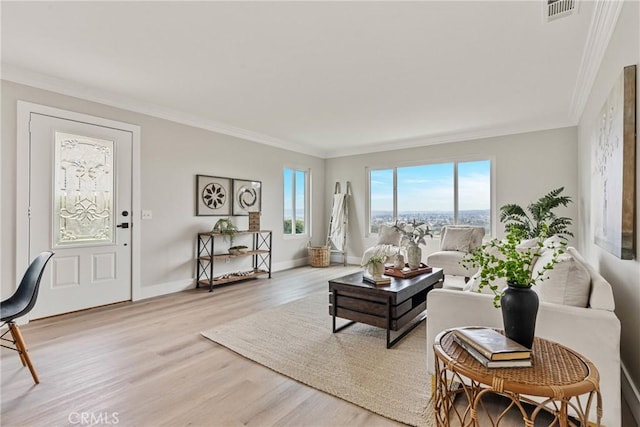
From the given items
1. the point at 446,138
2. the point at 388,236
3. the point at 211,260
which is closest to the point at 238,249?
the point at 211,260

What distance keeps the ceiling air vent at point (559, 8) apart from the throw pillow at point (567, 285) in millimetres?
1662

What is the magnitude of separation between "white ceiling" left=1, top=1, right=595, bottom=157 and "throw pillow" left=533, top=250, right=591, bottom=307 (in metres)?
1.74

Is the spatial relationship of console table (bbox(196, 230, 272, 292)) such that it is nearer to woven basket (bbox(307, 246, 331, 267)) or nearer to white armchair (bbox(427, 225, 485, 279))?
woven basket (bbox(307, 246, 331, 267))

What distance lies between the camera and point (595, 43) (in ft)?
8.56

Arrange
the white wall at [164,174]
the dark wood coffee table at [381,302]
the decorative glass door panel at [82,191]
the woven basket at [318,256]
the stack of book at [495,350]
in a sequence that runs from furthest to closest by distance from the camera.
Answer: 1. the woven basket at [318,256]
2. the decorative glass door panel at [82,191]
3. the white wall at [164,174]
4. the dark wood coffee table at [381,302]
5. the stack of book at [495,350]

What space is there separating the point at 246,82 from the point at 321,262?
3938 millimetres

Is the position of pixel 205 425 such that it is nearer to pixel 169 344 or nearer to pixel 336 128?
pixel 169 344

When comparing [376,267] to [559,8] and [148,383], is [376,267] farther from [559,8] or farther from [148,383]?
[559,8]

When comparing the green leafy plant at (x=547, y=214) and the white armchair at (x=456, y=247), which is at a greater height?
the green leafy plant at (x=547, y=214)

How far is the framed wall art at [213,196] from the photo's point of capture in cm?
490

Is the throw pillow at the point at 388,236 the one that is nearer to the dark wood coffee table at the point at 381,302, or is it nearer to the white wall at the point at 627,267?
the dark wood coffee table at the point at 381,302

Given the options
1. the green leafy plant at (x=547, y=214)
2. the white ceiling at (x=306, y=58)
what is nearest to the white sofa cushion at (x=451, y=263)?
the green leafy plant at (x=547, y=214)

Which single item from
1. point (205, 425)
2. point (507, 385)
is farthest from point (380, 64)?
point (205, 425)

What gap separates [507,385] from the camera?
3.76 ft
